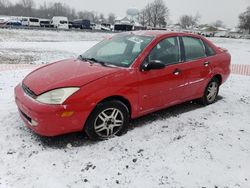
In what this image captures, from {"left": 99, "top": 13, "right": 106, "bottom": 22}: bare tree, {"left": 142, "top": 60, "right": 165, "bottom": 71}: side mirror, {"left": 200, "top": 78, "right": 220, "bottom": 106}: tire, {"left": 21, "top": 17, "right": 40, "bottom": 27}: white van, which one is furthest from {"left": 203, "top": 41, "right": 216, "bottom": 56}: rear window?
{"left": 99, "top": 13, "right": 106, "bottom": 22}: bare tree

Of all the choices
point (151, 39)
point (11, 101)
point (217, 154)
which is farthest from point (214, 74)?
point (11, 101)

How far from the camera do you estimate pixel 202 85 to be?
573 cm

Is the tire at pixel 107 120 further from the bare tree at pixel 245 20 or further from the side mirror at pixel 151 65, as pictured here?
the bare tree at pixel 245 20

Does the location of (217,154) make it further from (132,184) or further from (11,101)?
(11,101)

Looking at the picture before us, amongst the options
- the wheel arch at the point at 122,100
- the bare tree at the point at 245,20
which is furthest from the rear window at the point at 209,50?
the bare tree at the point at 245,20

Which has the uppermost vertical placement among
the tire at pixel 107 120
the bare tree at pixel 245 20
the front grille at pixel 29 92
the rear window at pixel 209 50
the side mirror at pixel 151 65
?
the bare tree at pixel 245 20

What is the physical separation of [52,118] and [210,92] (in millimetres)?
3708

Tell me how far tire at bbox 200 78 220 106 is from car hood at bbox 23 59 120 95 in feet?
8.27

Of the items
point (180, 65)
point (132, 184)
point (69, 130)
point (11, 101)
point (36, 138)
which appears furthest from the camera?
point (11, 101)

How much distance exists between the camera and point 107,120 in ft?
13.6

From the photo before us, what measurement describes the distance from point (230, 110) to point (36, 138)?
3907 mm

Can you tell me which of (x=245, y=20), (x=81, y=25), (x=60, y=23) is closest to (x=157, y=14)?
(x=245, y=20)

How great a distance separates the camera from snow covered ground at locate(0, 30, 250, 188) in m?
3.32

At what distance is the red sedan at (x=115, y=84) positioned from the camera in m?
3.77
